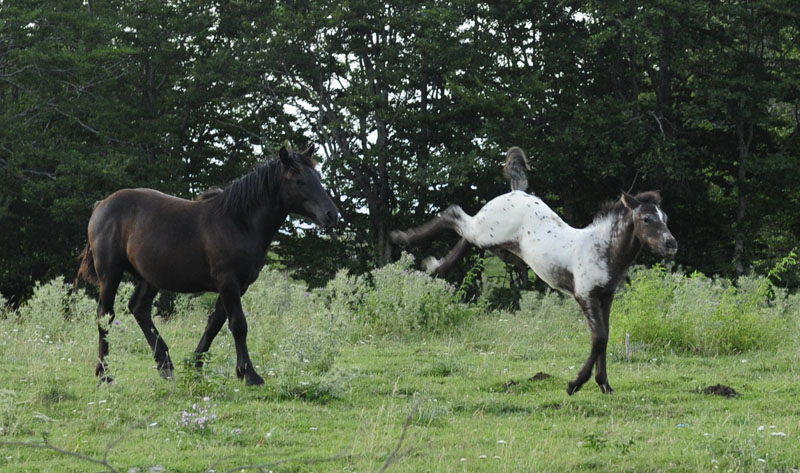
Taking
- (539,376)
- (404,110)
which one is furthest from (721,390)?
(404,110)

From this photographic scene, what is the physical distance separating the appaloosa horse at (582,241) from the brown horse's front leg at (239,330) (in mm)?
1606

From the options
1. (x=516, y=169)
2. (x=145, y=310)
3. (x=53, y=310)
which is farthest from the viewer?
(x=53, y=310)

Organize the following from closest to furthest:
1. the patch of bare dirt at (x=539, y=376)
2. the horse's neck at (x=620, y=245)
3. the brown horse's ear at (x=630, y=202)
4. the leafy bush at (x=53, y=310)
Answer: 1. the brown horse's ear at (x=630, y=202)
2. the horse's neck at (x=620, y=245)
3. the patch of bare dirt at (x=539, y=376)
4. the leafy bush at (x=53, y=310)

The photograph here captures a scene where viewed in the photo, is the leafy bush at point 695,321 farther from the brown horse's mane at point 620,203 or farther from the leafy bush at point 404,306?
the brown horse's mane at point 620,203

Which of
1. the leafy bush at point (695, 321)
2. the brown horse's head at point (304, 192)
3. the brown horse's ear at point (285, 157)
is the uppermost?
the brown horse's ear at point (285, 157)

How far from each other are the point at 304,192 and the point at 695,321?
17.9 feet

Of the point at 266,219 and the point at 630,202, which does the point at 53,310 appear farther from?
the point at 630,202

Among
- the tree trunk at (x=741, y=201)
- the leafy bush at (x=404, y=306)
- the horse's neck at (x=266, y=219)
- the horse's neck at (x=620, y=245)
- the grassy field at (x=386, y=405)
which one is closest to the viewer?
the grassy field at (x=386, y=405)

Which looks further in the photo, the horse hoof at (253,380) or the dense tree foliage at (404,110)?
the dense tree foliage at (404,110)

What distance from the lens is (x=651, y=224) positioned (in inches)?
278

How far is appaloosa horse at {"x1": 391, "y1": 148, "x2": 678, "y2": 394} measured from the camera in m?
7.32

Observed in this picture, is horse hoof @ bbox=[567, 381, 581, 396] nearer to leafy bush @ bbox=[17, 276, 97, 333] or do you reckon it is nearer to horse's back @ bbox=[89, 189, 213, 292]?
horse's back @ bbox=[89, 189, 213, 292]

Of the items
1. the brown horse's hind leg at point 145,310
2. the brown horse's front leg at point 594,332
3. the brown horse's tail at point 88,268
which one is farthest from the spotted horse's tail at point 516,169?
the brown horse's tail at point 88,268

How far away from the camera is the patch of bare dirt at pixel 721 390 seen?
25.7 ft
